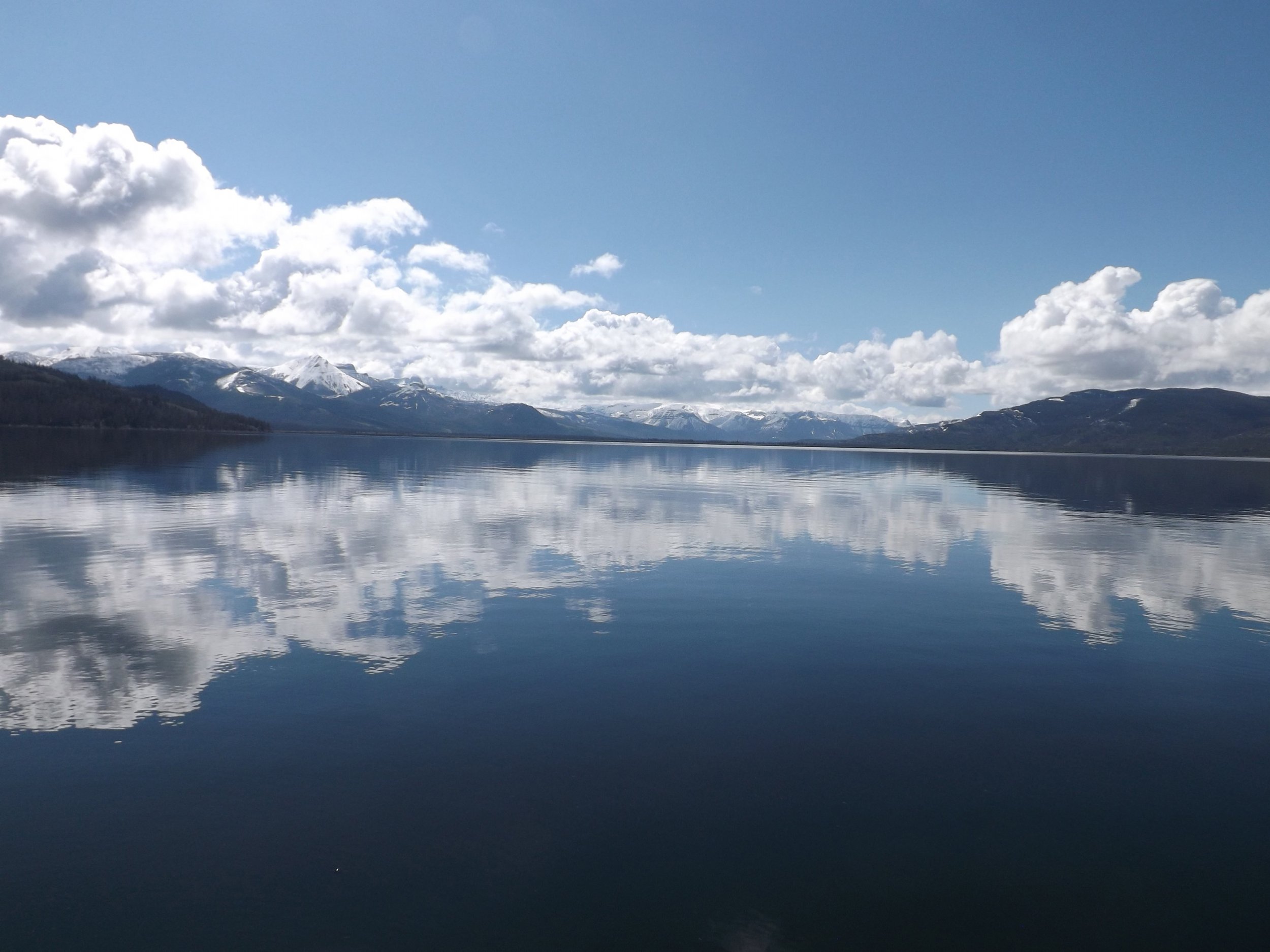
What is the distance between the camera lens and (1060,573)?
34.9 metres

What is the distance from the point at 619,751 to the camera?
15.0 meters

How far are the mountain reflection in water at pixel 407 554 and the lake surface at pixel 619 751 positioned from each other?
0.26m

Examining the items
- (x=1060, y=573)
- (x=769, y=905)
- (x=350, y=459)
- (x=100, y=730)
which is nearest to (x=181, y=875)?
(x=100, y=730)

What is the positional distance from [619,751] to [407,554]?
77.5 ft

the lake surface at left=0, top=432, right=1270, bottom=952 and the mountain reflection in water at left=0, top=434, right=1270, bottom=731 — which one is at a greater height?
the mountain reflection in water at left=0, top=434, right=1270, bottom=731

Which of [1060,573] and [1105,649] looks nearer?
[1105,649]

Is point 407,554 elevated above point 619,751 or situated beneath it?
elevated above

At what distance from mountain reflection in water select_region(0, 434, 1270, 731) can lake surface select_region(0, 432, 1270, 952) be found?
263 millimetres

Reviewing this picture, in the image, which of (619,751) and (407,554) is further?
(407,554)

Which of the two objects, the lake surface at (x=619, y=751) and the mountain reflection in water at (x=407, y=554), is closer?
the lake surface at (x=619, y=751)

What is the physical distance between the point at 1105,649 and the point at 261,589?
100.0 feet

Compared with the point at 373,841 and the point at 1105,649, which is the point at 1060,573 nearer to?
the point at 1105,649

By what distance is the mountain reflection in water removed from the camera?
2070cm

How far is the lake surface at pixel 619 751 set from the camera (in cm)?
1035
